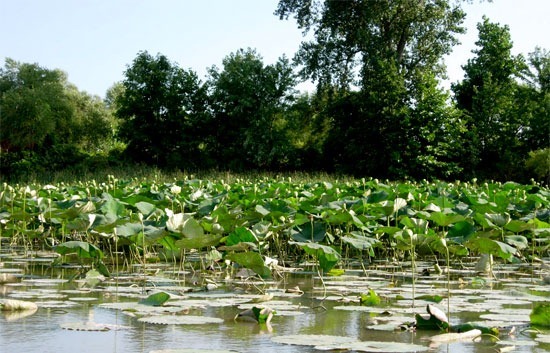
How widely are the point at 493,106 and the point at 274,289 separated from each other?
1026 inches

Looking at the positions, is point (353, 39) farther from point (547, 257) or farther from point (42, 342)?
point (42, 342)

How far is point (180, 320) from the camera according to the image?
2600mm

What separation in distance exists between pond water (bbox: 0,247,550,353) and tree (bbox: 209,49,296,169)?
23.1 m

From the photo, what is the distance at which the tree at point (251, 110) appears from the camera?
27.8 meters

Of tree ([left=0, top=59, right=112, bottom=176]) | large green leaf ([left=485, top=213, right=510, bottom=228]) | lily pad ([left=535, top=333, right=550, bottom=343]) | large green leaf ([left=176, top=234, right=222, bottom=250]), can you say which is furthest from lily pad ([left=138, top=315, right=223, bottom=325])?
tree ([left=0, top=59, right=112, bottom=176])

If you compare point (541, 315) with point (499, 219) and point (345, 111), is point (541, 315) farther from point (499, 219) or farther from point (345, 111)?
point (345, 111)

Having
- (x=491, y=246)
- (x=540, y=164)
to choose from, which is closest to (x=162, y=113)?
(x=540, y=164)

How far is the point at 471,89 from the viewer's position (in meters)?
29.9

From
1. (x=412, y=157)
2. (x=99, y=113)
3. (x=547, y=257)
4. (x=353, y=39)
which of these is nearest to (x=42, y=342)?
(x=547, y=257)

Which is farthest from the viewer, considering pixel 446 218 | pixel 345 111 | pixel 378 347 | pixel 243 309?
pixel 345 111

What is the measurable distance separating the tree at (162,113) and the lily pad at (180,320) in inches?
999

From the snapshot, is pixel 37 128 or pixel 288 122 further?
pixel 37 128

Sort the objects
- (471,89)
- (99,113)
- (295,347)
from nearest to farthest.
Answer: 1. (295,347)
2. (471,89)
3. (99,113)

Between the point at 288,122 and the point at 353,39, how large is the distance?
14.1 feet
